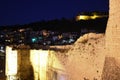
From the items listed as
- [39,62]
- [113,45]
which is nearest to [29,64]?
[39,62]

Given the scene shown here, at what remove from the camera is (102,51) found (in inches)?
413

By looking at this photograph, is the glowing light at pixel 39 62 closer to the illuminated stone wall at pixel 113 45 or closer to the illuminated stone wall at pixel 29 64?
the illuminated stone wall at pixel 29 64

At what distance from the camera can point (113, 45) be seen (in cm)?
868

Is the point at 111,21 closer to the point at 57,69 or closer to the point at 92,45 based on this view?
the point at 92,45

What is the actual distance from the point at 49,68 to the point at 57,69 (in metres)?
0.98

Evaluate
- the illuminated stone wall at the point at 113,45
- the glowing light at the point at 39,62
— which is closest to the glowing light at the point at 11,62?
the glowing light at the point at 39,62

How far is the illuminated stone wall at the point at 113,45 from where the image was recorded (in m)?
8.42

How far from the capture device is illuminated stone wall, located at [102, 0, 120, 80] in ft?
27.6

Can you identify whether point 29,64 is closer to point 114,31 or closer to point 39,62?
point 39,62

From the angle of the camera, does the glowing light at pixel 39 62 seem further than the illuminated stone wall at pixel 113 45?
Yes

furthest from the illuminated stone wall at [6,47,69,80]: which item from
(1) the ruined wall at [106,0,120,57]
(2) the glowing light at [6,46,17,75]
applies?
(1) the ruined wall at [106,0,120,57]

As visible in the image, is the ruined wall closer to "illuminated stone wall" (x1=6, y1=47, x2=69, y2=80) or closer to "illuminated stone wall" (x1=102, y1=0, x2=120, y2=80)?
"illuminated stone wall" (x1=102, y1=0, x2=120, y2=80)

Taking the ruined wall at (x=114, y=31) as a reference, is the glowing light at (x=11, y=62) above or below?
below

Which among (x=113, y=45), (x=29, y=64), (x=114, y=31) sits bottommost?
(x=29, y=64)
